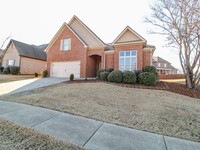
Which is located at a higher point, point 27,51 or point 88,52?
point 27,51

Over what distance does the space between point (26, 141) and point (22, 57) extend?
24.2 meters

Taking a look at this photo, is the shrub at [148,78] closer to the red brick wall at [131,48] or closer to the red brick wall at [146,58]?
the red brick wall at [131,48]

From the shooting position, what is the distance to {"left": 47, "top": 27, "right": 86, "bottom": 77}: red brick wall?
15.6 metres

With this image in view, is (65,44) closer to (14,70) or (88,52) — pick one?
(88,52)

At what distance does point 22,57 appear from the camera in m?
22.1

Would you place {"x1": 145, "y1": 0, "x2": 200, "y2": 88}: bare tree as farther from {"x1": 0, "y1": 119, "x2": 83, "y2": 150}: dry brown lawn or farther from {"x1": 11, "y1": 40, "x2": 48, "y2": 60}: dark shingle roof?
{"x1": 11, "y1": 40, "x2": 48, "y2": 60}: dark shingle roof

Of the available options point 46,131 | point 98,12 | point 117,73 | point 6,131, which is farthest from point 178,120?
point 98,12

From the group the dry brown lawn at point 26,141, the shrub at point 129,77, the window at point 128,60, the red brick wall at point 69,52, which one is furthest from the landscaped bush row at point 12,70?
the dry brown lawn at point 26,141

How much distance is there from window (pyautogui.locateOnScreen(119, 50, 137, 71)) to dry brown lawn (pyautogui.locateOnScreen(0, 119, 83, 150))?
12.0 m

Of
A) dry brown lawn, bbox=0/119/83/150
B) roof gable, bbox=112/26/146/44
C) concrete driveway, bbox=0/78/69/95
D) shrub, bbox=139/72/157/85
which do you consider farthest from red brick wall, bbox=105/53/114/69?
dry brown lawn, bbox=0/119/83/150

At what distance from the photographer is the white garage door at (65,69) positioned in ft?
52.3

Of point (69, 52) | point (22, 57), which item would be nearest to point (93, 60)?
point (69, 52)

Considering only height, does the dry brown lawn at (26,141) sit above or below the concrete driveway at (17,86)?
below

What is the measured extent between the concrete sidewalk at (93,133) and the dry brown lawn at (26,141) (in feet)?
0.65
